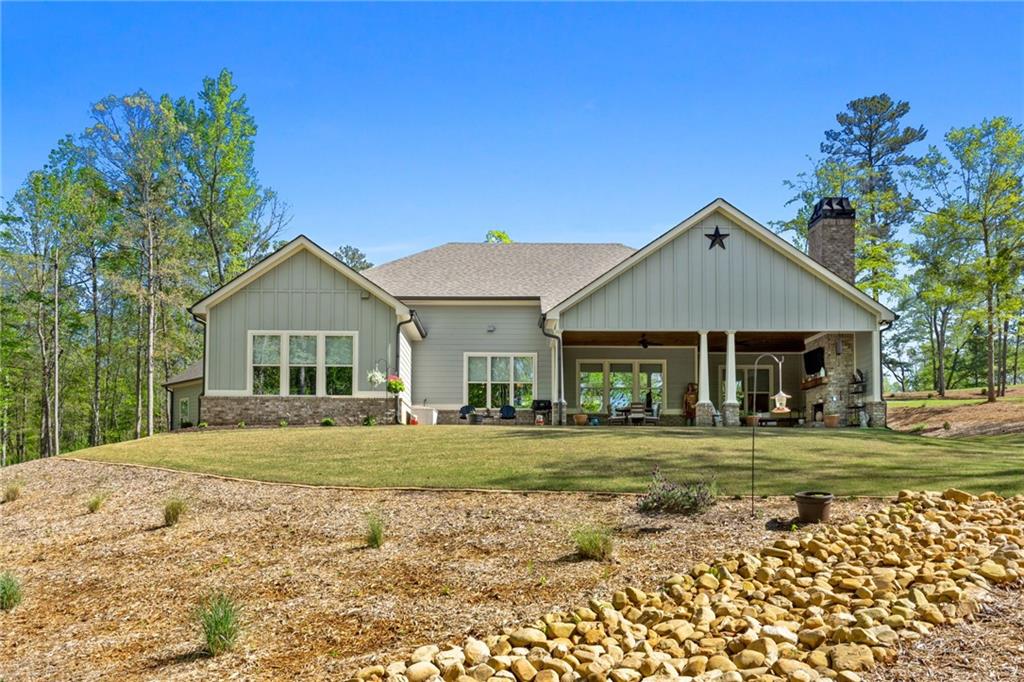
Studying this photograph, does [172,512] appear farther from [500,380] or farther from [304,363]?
[500,380]

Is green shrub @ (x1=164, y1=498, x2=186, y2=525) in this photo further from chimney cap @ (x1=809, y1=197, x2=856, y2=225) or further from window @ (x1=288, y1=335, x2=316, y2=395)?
chimney cap @ (x1=809, y1=197, x2=856, y2=225)

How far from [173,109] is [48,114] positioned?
4484 millimetres

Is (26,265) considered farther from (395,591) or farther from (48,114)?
(395,591)

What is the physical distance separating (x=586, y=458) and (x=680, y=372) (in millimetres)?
12678

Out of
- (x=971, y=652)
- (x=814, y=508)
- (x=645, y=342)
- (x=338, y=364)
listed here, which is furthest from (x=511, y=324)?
(x=971, y=652)

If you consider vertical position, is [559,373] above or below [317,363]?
below

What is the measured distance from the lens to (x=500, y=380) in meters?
22.8

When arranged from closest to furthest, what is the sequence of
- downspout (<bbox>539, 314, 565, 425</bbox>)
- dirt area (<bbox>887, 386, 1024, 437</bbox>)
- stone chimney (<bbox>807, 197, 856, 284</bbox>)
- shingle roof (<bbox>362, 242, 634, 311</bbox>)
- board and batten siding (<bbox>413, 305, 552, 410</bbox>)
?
downspout (<bbox>539, 314, 565, 425</bbox>) < dirt area (<bbox>887, 386, 1024, 437</bbox>) < stone chimney (<bbox>807, 197, 856, 284</bbox>) < board and batten siding (<bbox>413, 305, 552, 410</bbox>) < shingle roof (<bbox>362, 242, 634, 311</bbox>)

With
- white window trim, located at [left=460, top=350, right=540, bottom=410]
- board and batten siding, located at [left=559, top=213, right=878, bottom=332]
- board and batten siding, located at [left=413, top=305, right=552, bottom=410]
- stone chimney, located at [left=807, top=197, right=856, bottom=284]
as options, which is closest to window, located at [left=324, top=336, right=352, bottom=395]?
board and batten siding, located at [left=413, top=305, right=552, bottom=410]

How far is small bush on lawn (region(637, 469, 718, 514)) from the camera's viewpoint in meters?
8.95

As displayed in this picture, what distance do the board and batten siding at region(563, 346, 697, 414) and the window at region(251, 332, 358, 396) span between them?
701cm

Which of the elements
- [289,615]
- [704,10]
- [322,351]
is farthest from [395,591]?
A: [322,351]

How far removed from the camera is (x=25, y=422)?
132ft

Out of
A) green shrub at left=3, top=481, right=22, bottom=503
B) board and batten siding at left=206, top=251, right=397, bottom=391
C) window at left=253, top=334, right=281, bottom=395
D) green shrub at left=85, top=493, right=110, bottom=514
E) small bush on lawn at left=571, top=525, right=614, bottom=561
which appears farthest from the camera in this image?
board and batten siding at left=206, top=251, right=397, bottom=391
